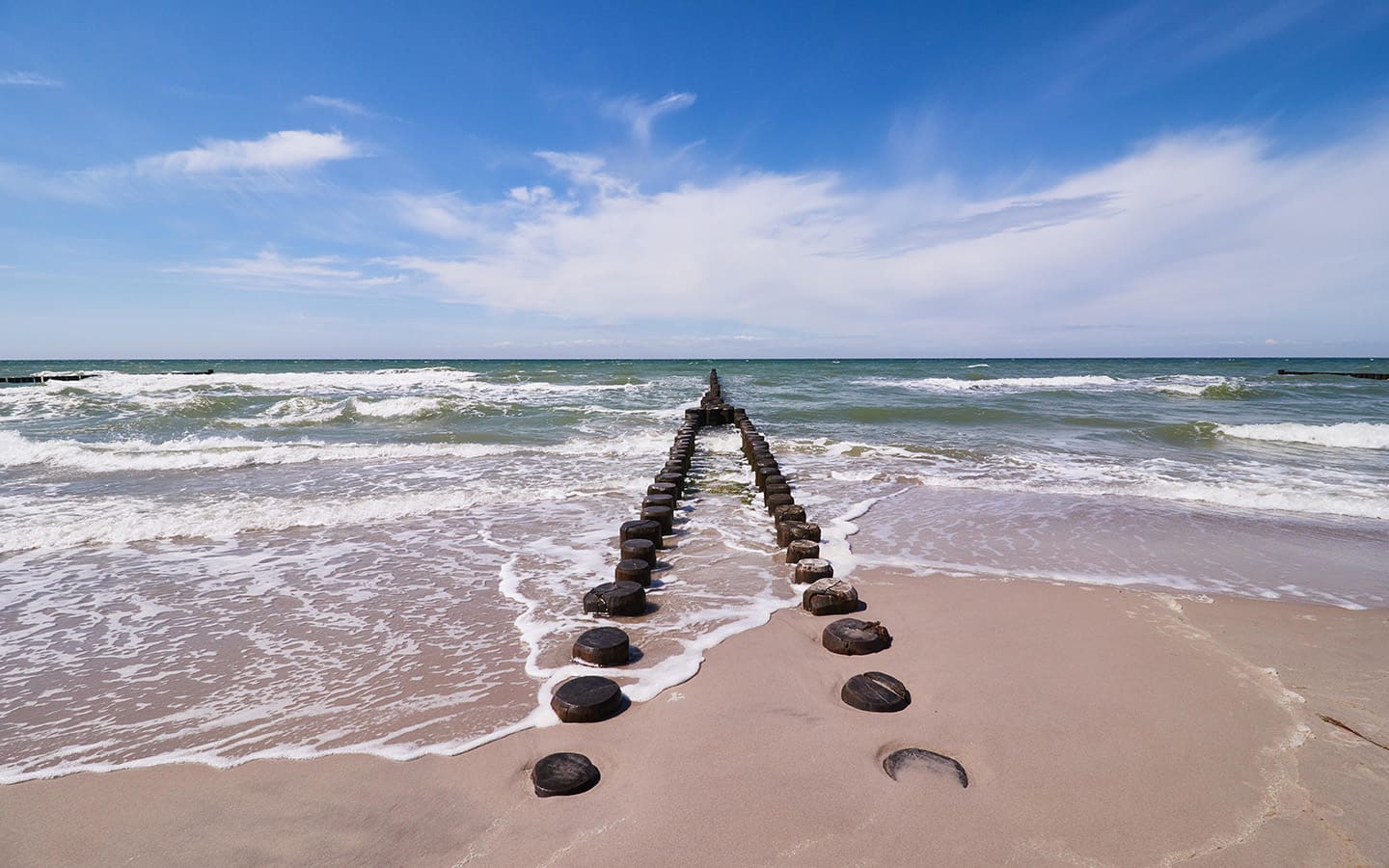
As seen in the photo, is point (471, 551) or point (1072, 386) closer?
point (471, 551)

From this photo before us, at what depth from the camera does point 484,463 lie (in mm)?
9391

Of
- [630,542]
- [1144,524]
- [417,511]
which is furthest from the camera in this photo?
[417,511]

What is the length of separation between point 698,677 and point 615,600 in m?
0.88

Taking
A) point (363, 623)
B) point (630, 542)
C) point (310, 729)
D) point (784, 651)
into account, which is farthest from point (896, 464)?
point (310, 729)

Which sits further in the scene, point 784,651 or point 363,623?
point 363,623

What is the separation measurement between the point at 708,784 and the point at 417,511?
5.14m

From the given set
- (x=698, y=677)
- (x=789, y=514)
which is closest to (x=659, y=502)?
(x=789, y=514)

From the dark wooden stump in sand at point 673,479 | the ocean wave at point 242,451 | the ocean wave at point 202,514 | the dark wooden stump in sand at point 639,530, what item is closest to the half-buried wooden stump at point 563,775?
the dark wooden stump in sand at point 639,530

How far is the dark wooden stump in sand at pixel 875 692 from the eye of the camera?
8.35 feet

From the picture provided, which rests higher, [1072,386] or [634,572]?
[634,572]

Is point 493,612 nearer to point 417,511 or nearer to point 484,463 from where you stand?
point 417,511

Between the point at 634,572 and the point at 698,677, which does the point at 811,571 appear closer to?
the point at 634,572

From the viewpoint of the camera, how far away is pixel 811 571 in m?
4.11

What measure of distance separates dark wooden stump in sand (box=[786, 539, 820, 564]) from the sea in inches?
6.0
